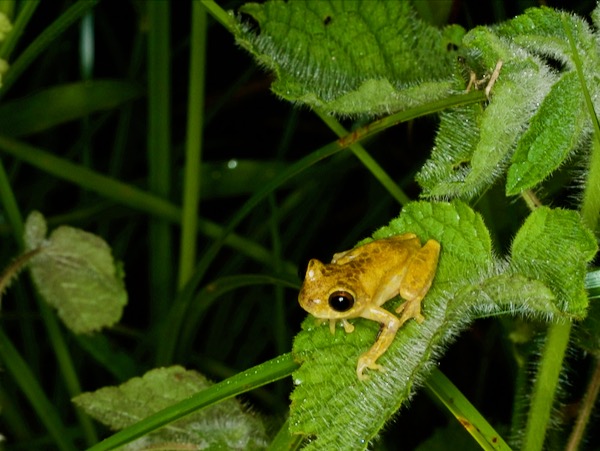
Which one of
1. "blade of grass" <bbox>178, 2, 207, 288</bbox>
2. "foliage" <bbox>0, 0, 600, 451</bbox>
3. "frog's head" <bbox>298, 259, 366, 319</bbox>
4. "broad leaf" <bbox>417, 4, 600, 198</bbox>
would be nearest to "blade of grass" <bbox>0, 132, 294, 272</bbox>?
"foliage" <bbox>0, 0, 600, 451</bbox>

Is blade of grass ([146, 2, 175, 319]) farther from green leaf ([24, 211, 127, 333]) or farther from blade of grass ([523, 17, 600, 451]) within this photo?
blade of grass ([523, 17, 600, 451])

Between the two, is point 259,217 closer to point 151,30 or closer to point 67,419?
point 151,30

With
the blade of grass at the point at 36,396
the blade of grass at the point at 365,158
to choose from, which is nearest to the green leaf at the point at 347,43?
the blade of grass at the point at 365,158

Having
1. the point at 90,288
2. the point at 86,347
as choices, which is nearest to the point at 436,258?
the point at 90,288

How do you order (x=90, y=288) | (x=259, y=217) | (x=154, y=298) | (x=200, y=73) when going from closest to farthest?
1. (x=90, y=288)
2. (x=200, y=73)
3. (x=154, y=298)
4. (x=259, y=217)

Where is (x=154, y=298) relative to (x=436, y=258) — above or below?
above

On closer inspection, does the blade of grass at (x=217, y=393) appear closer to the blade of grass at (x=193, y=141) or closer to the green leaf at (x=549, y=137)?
the green leaf at (x=549, y=137)

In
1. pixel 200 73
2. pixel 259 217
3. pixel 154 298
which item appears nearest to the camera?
pixel 200 73
